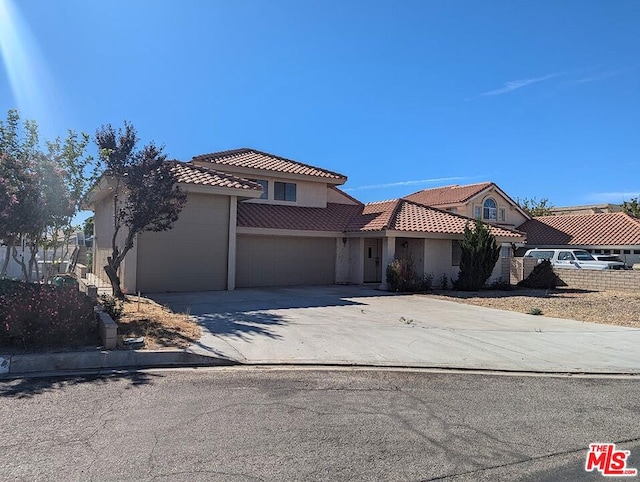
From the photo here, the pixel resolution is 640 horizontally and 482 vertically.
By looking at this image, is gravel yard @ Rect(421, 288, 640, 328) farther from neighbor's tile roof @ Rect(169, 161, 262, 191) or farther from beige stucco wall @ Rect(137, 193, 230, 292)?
neighbor's tile roof @ Rect(169, 161, 262, 191)

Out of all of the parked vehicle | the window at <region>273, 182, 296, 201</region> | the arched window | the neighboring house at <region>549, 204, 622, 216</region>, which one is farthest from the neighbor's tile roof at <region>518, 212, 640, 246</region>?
the window at <region>273, 182, 296, 201</region>

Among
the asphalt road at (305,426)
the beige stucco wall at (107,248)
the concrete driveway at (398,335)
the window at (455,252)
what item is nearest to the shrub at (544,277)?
the window at (455,252)

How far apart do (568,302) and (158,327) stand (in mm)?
14697

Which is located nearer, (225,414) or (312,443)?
(312,443)

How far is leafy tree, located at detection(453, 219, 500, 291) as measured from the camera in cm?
2116

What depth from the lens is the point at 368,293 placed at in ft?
61.9

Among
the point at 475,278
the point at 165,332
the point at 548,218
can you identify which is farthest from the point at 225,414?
the point at 548,218

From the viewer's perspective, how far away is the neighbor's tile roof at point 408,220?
21.1 m

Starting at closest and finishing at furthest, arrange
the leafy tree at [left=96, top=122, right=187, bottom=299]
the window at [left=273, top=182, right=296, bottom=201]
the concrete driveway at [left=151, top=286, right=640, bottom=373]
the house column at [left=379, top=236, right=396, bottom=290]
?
the concrete driveway at [left=151, top=286, right=640, bottom=373] < the leafy tree at [left=96, top=122, right=187, bottom=299] < the house column at [left=379, top=236, right=396, bottom=290] < the window at [left=273, top=182, right=296, bottom=201]

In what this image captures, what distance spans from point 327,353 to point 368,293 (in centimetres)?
1056

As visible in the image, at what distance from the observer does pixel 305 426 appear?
5090 millimetres

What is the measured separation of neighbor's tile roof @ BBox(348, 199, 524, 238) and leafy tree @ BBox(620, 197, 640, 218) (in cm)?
2873

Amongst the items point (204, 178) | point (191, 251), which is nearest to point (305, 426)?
point (191, 251)

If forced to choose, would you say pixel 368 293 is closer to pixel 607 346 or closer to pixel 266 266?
pixel 266 266
